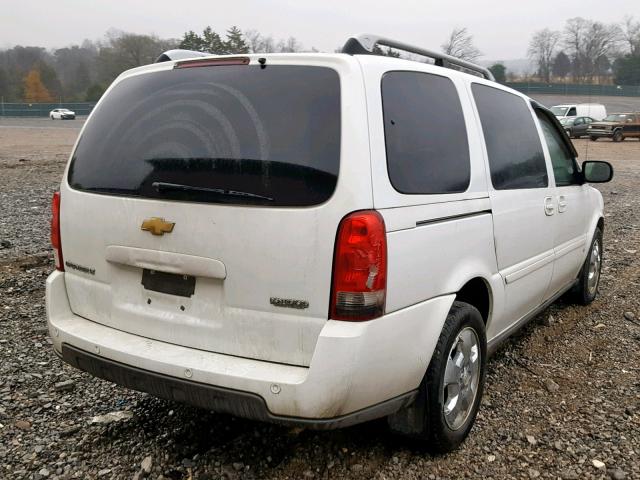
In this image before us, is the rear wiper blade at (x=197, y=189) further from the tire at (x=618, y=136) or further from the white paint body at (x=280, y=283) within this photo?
the tire at (x=618, y=136)

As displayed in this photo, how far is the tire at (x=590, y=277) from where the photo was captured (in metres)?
5.28

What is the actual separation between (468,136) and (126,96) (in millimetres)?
1773

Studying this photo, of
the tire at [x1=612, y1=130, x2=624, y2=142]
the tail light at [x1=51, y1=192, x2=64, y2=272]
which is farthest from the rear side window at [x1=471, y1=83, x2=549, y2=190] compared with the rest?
the tire at [x1=612, y1=130, x2=624, y2=142]

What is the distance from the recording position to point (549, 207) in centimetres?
409

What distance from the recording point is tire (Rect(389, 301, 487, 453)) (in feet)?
8.96

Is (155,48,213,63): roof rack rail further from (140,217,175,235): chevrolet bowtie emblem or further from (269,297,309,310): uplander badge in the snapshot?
(269,297,309,310): uplander badge

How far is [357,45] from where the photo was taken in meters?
2.67

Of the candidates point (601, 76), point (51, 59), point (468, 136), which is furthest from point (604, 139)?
point (51, 59)

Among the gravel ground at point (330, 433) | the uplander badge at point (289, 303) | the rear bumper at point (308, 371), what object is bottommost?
the gravel ground at point (330, 433)

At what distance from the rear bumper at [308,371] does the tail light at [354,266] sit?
0.06 metres

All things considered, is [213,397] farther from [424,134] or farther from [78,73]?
[78,73]

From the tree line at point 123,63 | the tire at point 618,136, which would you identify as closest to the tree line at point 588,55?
the tree line at point 123,63

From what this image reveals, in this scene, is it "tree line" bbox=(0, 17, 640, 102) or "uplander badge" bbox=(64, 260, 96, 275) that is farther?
"tree line" bbox=(0, 17, 640, 102)

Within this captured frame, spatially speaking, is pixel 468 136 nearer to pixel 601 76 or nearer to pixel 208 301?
pixel 208 301
